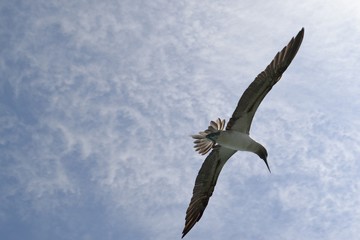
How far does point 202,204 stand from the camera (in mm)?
20172

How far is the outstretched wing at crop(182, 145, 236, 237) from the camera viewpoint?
791 inches

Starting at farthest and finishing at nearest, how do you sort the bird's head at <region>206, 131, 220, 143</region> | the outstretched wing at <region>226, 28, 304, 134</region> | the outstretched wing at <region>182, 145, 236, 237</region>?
the outstretched wing at <region>182, 145, 236, 237</region>, the bird's head at <region>206, 131, 220, 143</region>, the outstretched wing at <region>226, 28, 304, 134</region>

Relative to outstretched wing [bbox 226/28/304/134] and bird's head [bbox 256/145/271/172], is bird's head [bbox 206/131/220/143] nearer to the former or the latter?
outstretched wing [bbox 226/28/304/134]

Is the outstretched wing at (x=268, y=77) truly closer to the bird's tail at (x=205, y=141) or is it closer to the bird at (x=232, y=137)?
the bird at (x=232, y=137)

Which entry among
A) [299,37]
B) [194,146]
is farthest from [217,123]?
[299,37]

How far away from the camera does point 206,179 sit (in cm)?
2033

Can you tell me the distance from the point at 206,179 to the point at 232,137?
187 centimetres

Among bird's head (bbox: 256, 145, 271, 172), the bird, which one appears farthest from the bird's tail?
bird's head (bbox: 256, 145, 271, 172)

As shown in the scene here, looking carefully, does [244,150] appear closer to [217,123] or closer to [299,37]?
[217,123]

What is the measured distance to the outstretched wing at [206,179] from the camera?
2009cm

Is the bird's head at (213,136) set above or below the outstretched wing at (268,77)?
→ below

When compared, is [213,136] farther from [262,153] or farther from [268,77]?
[268,77]

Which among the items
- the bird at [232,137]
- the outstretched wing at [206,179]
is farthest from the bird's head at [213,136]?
the outstretched wing at [206,179]

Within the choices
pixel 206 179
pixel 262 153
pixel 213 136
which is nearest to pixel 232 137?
pixel 213 136
